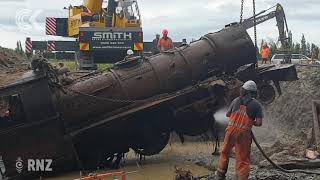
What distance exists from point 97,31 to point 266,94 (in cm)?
668

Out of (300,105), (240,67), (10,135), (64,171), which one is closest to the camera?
(10,135)

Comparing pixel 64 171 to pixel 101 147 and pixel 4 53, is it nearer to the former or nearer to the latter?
pixel 101 147

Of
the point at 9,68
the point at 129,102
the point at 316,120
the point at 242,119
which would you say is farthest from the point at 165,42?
the point at 242,119

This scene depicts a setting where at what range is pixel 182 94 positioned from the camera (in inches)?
420

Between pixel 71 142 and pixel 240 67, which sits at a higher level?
pixel 240 67

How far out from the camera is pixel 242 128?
25.6ft

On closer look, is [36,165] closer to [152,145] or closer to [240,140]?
[152,145]

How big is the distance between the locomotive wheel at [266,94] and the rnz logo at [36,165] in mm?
4830

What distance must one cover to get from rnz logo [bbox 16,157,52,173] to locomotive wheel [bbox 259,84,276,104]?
4.83 meters

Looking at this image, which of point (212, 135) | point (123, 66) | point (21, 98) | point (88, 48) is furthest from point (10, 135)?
point (88, 48)

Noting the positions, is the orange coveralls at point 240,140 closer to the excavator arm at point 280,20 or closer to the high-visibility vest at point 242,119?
the high-visibility vest at point 242,119

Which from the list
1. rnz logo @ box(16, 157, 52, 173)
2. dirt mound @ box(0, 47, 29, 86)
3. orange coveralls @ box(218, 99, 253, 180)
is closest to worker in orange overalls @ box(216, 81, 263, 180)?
orange coveralls @ box(218, 99, 253, 180)

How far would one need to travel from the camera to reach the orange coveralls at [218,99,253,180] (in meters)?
7.64

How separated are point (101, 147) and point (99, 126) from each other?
1.94 feet
